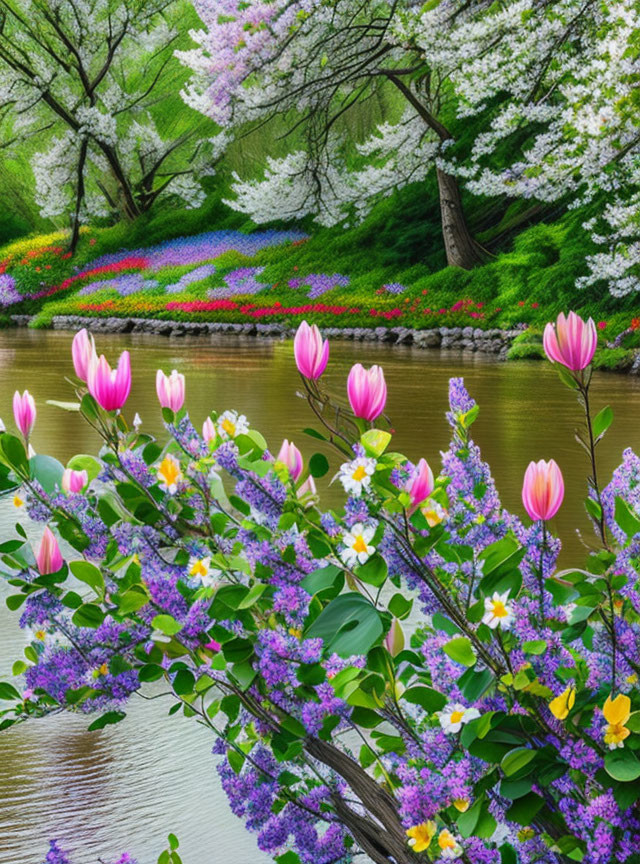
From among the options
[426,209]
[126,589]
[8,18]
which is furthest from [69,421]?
[8,18]

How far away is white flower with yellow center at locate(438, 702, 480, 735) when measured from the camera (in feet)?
4.07

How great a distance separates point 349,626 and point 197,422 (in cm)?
718

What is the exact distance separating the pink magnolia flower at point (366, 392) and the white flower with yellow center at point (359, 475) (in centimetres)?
20

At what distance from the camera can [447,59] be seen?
14.0 m

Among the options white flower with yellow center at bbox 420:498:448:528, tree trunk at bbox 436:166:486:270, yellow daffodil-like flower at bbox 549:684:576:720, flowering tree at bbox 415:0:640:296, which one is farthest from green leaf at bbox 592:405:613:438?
tree trunk at bbox 436:166:486:270

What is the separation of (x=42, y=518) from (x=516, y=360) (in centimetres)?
1322

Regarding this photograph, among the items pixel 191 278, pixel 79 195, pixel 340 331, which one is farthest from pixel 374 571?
pixel 79 195

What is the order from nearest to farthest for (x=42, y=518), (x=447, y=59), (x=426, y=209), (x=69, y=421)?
(x=42, y=518)
(x=69, y=421)
(x=447, y=59)
(x=426, y=209)

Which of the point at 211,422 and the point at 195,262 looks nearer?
the point at 211,422

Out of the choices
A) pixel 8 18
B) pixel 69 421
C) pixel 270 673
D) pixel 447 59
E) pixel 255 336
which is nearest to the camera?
pixel 270 673

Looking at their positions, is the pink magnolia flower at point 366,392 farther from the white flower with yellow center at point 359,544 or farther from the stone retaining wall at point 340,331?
the stone retaining wall at point 340,331

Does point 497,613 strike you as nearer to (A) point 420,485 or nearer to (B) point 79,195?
(A) point 420,485

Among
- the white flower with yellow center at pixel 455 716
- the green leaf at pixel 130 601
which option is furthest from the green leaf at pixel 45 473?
the white flower with yellow center at pixel 455 716

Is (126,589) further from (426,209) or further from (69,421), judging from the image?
(426,209)
